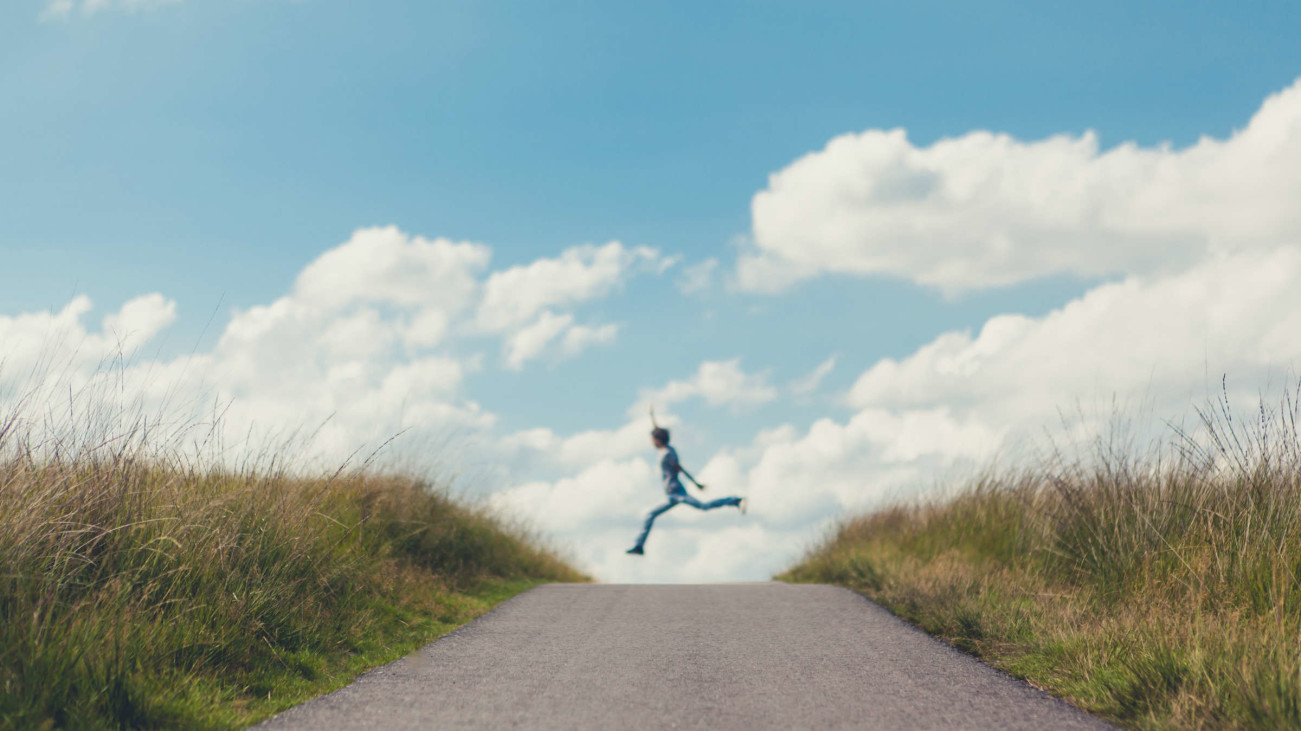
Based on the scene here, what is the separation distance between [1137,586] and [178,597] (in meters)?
8.01

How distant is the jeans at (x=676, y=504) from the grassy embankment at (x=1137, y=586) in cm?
306

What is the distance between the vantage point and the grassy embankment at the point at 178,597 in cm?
487

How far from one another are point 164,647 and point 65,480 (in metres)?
1.85

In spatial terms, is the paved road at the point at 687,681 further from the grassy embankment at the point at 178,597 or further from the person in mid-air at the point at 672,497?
the person in mid-air at the point at 672,497

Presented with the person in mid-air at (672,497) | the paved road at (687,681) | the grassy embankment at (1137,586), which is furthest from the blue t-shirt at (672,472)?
the paved road at (687,681)

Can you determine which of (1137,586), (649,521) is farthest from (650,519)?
(1137,586)

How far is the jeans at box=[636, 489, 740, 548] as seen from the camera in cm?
1620

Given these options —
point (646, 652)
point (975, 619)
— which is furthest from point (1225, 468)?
point (646, 652)

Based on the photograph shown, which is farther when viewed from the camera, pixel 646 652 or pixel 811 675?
pixel 646 652

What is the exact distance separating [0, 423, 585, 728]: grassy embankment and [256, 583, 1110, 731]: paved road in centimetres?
56

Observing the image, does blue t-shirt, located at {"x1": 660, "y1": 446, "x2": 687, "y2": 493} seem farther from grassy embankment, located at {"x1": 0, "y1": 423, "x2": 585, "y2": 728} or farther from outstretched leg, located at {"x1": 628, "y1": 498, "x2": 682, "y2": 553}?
grassy embankment, located at {"x1": 0, "y1": 423, "x2": 585, "y2": 728}

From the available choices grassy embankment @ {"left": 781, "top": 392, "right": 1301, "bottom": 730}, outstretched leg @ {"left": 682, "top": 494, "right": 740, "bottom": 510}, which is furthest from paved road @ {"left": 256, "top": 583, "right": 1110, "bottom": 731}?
outstretched leg @ {"left": 682, "top": 494, "right": 740, "bottom": 510}

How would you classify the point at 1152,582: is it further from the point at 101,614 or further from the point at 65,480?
the point at 65,480

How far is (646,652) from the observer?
24.5ft
